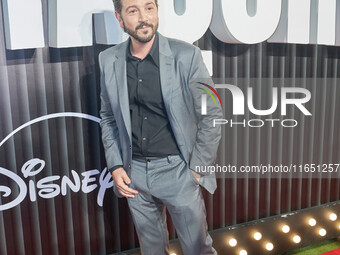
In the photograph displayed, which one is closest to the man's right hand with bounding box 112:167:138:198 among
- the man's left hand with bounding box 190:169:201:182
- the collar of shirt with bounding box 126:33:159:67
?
the man's left hand with bounding box 190:169:201:182

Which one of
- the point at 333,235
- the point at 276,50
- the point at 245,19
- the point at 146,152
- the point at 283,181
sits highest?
the point at 245,19

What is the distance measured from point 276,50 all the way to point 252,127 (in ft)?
1.67

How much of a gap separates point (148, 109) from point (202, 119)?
10.1 inches

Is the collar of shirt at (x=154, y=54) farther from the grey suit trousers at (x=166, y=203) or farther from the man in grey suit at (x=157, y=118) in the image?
the grey suit trousers at (x=166, y=203)

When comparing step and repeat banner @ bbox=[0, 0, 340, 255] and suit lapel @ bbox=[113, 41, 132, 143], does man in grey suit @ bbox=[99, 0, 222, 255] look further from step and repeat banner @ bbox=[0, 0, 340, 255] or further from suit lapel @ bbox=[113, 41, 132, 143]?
step and repeat banner @ bbox=[0, 0, 340, 255]

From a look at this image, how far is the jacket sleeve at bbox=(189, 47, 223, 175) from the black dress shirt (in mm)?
108

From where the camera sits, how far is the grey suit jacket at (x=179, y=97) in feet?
5.55

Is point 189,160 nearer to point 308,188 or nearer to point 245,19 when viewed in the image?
point 245,19

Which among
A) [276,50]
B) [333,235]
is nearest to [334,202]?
[333,235]

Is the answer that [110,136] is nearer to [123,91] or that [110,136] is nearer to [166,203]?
[123,91]

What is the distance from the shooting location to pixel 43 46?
6.08 feet

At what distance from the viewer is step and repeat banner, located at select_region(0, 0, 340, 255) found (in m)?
1.90

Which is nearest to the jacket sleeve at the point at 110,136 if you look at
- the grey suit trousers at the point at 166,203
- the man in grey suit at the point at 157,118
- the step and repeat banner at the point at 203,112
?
the man in grey suit at the point at 157,118

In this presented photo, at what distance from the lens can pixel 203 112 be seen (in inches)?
66.7
